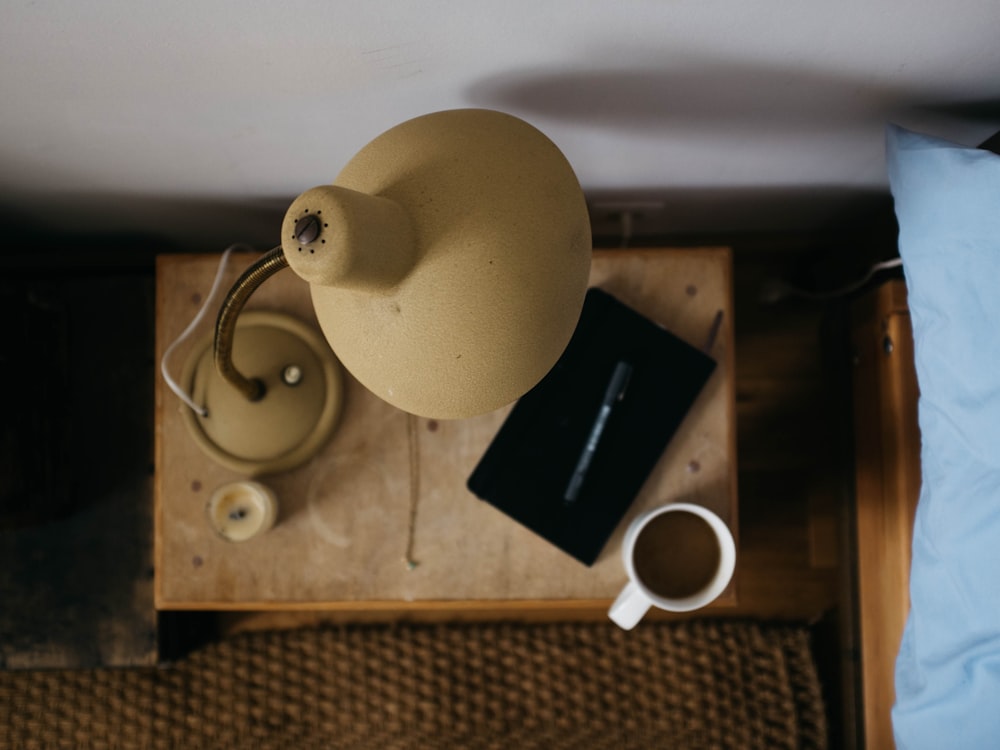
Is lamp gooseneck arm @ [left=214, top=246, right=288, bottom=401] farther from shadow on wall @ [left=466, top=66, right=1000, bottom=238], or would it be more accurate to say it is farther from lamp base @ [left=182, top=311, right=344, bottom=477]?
shadow on wall @ [left=466, top=66, right=1000, bottom=238]

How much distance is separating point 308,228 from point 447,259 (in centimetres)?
8

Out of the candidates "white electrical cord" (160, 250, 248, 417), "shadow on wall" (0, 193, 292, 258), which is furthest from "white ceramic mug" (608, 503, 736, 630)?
"shadow on wall" (0, 193, 292, 258)

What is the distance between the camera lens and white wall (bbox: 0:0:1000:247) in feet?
1.74

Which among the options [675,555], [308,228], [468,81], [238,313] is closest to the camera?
[308,228]

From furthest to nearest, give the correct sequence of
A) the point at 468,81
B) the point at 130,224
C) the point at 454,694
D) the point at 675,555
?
the point at 454,694
the point at 130,224
the point at 675,555
the point at 468,81

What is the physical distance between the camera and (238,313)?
1.64ft

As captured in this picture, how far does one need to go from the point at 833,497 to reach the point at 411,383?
99 cm

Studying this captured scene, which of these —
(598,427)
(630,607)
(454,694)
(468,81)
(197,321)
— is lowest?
(454,694)

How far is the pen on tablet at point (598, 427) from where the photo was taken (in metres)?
0.72

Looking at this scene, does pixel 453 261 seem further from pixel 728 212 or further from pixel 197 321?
pixel 728 212

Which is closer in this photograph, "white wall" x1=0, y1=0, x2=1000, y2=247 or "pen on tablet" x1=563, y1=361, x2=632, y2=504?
"white wall" x1=0, y1=0, x2=1000, y2=247

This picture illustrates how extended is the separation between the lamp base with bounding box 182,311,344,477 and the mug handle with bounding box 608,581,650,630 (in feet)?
1.11

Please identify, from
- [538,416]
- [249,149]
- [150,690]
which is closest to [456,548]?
[538,416]

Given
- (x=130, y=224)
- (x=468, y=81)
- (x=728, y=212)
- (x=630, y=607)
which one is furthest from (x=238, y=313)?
(x=728, y=212)
